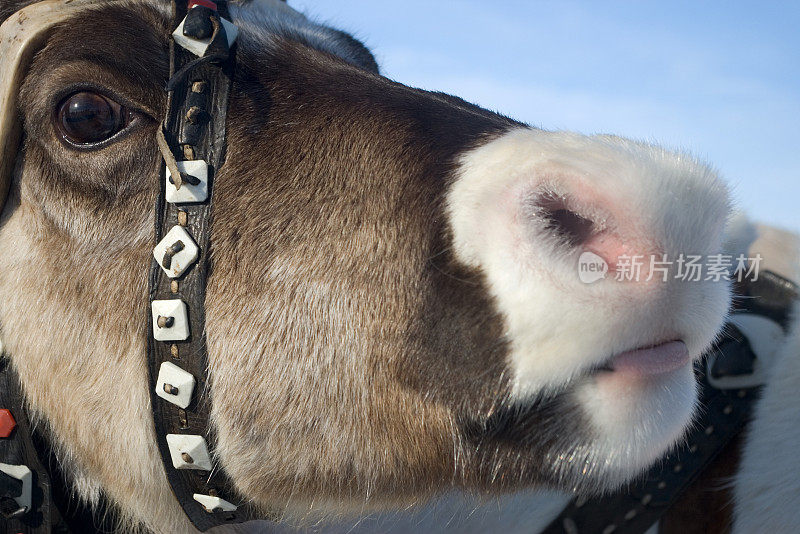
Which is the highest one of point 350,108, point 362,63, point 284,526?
point 362,63

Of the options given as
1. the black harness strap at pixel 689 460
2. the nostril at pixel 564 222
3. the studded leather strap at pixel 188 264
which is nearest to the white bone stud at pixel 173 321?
Result: the studded leather strap at pixel 188 264

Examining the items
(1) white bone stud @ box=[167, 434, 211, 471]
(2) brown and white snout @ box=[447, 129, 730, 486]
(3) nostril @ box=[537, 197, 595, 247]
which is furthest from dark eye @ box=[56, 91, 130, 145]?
(3) nostril @ box=[537, 197, 595, 247]

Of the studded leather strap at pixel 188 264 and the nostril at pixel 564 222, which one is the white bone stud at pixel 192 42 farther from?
the nostril at pixel 564 222

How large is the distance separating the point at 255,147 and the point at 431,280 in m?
0.68

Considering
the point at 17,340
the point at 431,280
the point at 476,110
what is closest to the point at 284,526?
the point at 17,340

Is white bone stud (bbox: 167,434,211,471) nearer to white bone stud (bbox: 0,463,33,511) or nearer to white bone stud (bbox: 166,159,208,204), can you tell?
white bone stud (bbox: 0,463,33,511)

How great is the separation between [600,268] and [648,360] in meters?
0.26

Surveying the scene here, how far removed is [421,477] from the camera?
5.95 ft

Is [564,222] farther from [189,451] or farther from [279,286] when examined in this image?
[189,451]

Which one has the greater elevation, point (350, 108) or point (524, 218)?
point (350, 108)

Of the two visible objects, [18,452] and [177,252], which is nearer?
[177,252]

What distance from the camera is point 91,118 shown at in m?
1.96

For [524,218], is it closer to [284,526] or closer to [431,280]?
[431,280]

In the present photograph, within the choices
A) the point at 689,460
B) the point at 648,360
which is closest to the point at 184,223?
the point at 648,360
